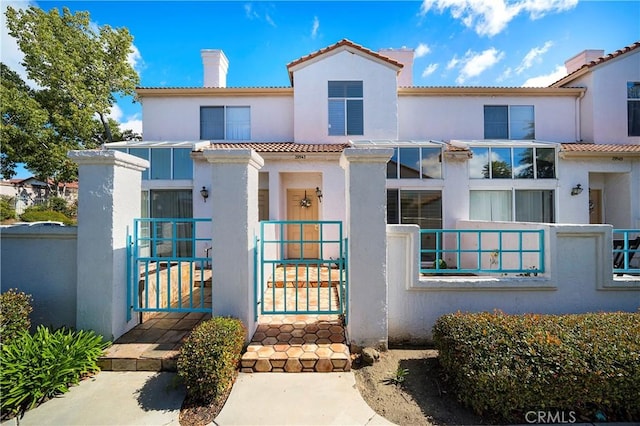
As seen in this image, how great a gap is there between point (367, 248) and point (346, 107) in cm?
833

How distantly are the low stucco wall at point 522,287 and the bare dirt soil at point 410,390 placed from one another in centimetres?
45

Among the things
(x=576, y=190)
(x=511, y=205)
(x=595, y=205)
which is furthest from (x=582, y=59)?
(x=511, y=205)

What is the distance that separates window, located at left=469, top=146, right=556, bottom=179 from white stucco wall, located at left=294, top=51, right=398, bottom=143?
337cm

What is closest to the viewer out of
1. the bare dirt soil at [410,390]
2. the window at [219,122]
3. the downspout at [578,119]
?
the bare dirt soil at [410,390]

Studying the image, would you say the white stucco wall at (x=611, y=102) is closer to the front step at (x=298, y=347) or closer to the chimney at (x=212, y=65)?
the front step at (x=298, y=347)

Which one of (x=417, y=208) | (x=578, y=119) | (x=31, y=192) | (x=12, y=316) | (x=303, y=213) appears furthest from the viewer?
(x=31, y=192)

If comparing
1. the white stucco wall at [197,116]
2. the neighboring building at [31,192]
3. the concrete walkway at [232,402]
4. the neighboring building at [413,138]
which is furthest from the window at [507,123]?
the neighboring building at [31,192]

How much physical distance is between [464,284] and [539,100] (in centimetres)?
1192

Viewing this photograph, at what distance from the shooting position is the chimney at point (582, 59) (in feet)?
41.4

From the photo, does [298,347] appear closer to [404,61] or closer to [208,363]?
[208,363]

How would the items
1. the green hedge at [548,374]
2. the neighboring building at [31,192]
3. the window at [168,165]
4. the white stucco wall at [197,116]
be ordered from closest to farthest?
the green hedge at [548,374] < the window at [168,165] < the white stucco wall at [197,116] < the neighboring building at [31,192]

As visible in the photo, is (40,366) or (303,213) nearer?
(40,366)

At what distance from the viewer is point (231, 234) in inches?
163

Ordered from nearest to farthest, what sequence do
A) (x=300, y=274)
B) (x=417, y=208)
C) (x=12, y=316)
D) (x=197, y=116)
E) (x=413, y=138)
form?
(x=12, y=316) < (x=300, y=274) < (x=417, y=208) < (x=197, y=116) < (x=413, y=138)
